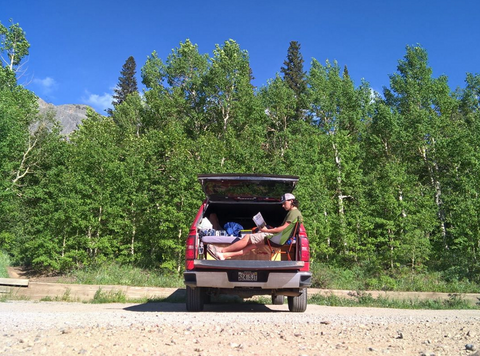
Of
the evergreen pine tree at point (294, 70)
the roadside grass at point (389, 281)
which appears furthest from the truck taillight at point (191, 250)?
the evergreen pine tree at point (294, 70)

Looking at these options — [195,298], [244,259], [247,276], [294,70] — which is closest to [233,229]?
[244,259]

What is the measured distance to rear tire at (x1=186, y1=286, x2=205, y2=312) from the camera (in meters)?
7.30

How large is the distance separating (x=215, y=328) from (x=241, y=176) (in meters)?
3.27

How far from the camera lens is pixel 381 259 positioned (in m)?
21.2

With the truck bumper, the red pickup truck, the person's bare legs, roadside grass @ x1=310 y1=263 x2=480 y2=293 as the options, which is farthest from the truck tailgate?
roadside grass @ x1=310 y1=263 x2=480 y2=293

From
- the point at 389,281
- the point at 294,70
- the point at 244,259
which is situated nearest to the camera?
the point at 244,259

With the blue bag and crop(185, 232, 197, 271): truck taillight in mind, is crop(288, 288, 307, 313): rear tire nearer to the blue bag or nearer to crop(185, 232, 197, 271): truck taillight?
the blue bag

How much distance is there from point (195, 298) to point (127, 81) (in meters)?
66.1

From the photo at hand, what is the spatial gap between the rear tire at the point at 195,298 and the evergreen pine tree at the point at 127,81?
62.5m

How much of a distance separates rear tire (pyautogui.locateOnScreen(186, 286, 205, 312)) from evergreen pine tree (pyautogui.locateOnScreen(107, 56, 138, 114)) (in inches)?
2462

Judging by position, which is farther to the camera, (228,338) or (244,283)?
(244,283)

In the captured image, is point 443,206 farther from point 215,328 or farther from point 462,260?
point 215,328

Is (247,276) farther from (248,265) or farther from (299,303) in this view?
(299,303)

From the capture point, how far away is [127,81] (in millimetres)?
67688
